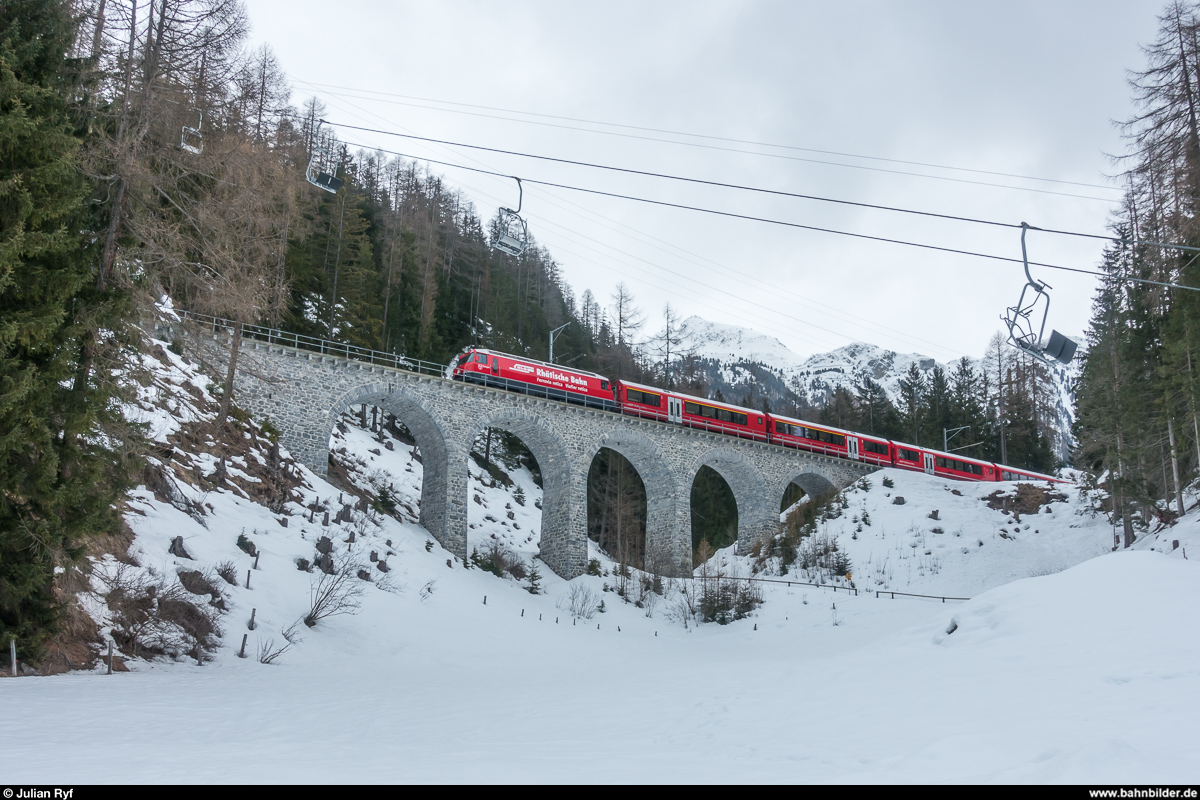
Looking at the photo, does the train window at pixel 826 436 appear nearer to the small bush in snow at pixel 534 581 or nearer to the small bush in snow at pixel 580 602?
the small bush in snow at pixel 580 602

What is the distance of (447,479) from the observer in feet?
87.0

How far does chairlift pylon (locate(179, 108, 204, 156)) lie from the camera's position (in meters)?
9.12

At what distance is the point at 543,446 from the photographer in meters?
30.1

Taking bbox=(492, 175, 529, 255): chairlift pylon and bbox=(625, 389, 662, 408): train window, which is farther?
bbox=(625, 389, 662, 408): train window

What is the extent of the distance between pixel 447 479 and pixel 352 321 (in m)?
12.1

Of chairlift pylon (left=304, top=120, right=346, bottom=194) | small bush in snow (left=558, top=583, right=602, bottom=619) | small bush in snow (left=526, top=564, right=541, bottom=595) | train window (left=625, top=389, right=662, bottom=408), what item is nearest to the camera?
chairlift pylon (left=304, top=120, right=346, bottom=194)

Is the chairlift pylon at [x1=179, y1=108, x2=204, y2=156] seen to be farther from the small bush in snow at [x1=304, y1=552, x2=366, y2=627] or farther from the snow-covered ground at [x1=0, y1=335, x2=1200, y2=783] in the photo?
the small bush in snow at [x1=304, y1=552, x2=366, y2=627]

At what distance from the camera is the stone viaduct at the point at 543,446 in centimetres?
2470

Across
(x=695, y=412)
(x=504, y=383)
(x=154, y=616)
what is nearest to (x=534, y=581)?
(x=504, y=383)

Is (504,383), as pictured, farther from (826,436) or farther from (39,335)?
(39,335)

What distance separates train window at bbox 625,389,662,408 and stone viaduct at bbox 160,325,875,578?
1140 millimetres

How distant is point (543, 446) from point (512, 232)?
2000 centimetres

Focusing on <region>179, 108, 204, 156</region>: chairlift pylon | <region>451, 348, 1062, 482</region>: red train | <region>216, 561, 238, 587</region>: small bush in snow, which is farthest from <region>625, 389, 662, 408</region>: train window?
<region>179, 108, 204, 156</region>: chairlift pylon

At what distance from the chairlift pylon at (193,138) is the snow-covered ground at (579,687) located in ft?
13.7
